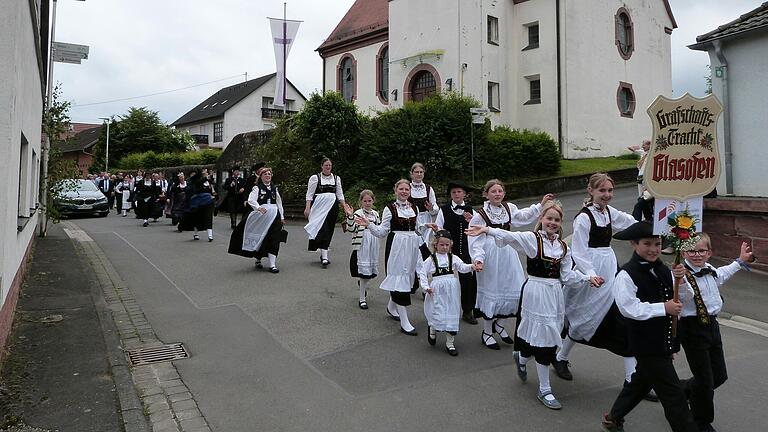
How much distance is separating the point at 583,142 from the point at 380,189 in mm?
13259

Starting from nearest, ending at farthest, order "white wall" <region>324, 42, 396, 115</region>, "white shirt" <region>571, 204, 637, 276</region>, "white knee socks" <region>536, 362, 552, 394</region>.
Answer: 1. "white knee socks" <region>536, 362, 552, 394</region>
2. "white shirt" <region>571, 204, 637, 276</region>
3. "white wall" <region>324, 42, 396, 115</region>

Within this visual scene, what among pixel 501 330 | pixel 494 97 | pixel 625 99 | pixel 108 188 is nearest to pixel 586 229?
pixel 501 330

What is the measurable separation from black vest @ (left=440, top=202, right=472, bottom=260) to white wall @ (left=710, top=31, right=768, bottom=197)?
7850mm

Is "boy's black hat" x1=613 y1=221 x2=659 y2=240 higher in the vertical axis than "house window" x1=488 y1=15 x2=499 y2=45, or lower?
lower

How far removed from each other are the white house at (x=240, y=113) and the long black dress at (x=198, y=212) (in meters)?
44.9

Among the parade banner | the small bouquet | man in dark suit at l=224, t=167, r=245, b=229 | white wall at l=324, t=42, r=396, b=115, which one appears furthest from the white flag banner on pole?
the small bouquet

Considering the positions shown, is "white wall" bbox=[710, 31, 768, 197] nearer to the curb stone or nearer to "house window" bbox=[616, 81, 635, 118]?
the curb stone

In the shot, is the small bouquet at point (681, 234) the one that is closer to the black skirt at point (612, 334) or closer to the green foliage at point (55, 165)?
the black skirt at point (612, 334)

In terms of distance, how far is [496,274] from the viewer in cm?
617

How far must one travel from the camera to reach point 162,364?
5.70 metres

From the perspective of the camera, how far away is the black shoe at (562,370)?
5340 millimetres

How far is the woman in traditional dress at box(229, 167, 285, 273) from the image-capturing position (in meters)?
10.7

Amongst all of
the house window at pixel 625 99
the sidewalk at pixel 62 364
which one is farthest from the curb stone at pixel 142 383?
the house window at pixel 625 99

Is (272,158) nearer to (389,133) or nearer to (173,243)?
(389,133)
